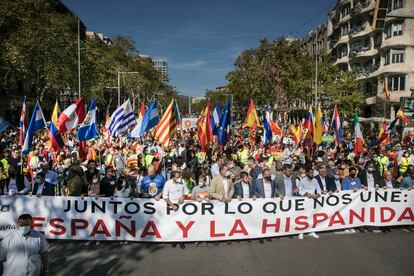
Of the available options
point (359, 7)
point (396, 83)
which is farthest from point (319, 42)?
point (396, 83)

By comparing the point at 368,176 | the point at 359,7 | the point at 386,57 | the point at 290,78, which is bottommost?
the point at 368,176

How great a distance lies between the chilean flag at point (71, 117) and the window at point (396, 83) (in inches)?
1510

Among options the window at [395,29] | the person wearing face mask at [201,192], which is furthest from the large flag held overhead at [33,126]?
the window at [395,29]

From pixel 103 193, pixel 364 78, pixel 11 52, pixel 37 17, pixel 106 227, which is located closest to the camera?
pixel 106 227

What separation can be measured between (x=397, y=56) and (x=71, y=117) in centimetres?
3951

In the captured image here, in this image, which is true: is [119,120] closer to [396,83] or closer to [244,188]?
[244,188]

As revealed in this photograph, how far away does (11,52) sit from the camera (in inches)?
977

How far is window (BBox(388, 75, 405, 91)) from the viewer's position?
3878 cm

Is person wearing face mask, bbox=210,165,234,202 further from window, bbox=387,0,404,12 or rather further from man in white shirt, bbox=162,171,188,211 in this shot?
window, bbox=387,0,404,12

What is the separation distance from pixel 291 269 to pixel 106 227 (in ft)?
11.9

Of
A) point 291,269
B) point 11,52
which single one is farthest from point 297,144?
point 11,52

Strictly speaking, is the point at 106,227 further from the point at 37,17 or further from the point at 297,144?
the point at 37,17

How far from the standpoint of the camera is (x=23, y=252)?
164 inches

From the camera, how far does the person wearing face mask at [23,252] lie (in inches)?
162
